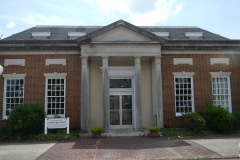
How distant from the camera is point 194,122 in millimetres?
15984

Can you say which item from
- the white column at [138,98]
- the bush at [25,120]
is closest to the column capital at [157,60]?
the white column at [138,98]

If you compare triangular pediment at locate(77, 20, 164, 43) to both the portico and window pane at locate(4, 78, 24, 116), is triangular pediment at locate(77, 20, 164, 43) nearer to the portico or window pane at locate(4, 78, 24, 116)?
the portico

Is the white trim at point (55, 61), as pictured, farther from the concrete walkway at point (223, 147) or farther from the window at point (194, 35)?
the window at point (194, 35)

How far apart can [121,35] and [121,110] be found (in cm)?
479

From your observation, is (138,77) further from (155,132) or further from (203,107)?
(203,107)

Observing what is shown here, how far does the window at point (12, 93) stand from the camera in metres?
17.1

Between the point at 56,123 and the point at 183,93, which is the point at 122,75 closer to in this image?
the point at 183,93

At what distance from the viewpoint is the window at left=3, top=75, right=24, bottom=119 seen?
1711cm

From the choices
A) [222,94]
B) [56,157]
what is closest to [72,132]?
[56,157]

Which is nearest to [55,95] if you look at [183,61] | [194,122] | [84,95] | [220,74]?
[84,95]

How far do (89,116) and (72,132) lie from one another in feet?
6.62

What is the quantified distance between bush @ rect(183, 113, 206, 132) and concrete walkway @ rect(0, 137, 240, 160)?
2.65m

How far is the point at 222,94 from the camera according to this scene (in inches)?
703

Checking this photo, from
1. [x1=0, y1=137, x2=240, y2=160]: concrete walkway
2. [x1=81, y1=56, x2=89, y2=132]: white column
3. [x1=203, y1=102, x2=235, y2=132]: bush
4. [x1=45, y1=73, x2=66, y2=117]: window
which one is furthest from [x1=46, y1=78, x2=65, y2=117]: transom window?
[x1=203, y1=102, x2=235, y2=132]: bush
